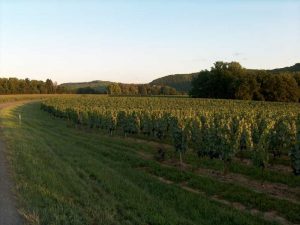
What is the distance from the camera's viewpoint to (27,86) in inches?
6629

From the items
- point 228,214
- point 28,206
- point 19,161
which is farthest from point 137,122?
point 28,206

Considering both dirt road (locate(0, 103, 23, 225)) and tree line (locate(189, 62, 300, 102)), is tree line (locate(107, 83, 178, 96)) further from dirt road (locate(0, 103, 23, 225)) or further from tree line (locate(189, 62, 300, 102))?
dirt road (locate(0, 103, 23, 225))

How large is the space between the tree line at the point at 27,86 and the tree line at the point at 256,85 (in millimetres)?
87811

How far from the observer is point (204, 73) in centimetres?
11606

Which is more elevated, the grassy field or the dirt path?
the dirt path

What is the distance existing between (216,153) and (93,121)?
2638 cm

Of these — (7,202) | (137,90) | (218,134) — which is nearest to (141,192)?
(7,202)

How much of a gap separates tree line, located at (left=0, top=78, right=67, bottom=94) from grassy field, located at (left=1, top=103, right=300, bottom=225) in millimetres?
141111

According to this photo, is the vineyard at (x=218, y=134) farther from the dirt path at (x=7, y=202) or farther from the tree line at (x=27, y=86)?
the tree line at (x=27, y=86)

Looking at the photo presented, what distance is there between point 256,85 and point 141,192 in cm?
8130

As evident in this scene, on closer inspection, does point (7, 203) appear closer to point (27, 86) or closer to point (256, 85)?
point (256, 85)

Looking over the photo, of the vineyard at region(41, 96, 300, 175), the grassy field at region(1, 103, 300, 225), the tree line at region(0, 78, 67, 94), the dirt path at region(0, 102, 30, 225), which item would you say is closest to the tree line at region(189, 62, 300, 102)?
the vineyard at region(41, 96, 300, 175)

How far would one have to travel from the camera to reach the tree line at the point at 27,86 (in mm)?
160375

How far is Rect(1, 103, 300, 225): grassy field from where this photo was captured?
1383 cm
